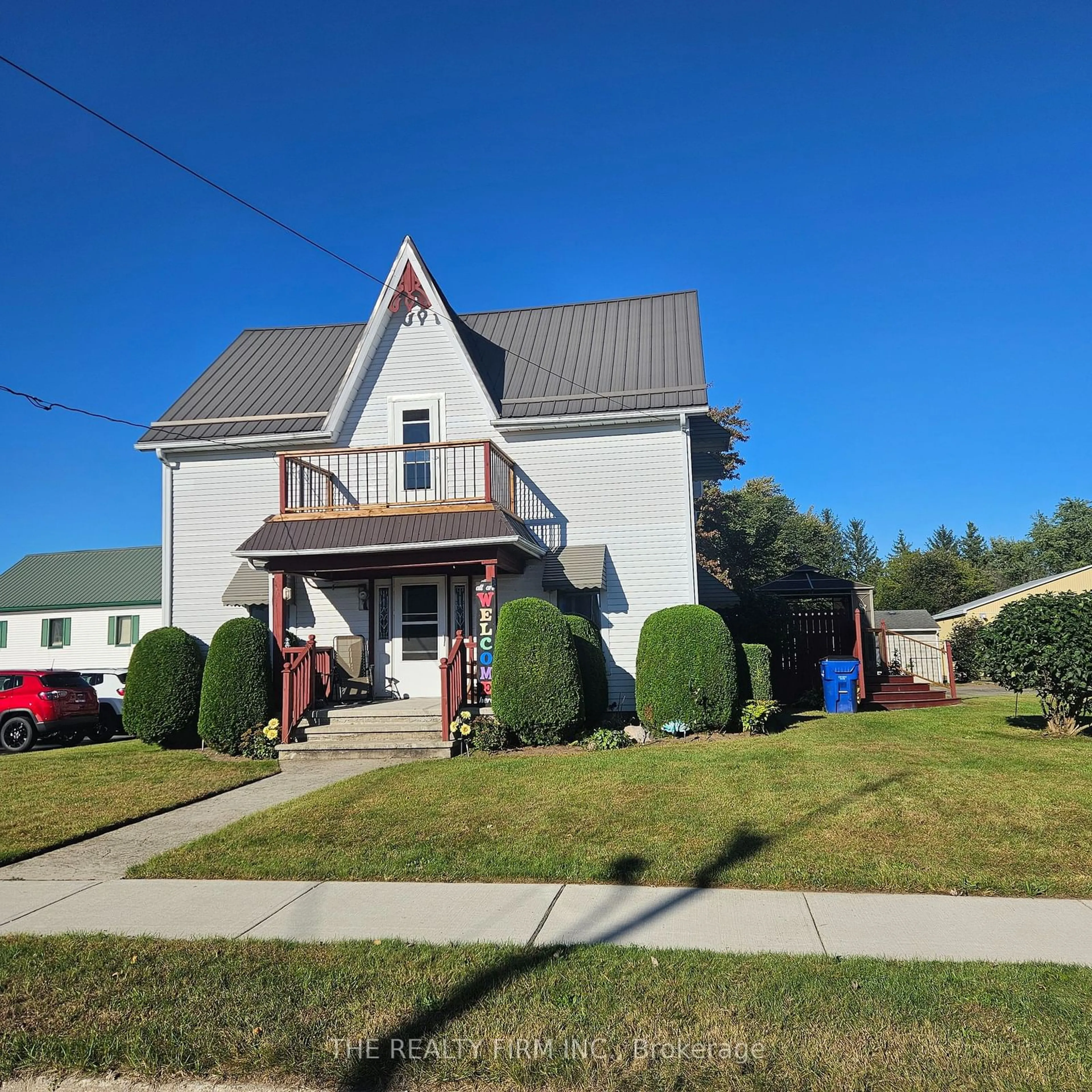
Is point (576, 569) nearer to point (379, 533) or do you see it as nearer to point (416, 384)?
point (379, 533)

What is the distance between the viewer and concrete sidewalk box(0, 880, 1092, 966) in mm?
5055

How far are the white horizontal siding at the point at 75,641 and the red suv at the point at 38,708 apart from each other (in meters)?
16.6

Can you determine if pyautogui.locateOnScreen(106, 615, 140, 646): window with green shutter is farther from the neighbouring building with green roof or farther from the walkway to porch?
the walkway to porch

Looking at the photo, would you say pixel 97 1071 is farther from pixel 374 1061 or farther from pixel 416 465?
pixel 416 465

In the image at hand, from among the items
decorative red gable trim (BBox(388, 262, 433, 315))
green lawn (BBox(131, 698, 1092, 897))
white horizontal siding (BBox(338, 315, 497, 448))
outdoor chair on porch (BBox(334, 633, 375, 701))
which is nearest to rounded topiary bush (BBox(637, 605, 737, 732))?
green lawn (BBox(131, 698, 1092, 897))

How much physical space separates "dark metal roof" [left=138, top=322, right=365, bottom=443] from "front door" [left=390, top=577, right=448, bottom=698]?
3.63 m

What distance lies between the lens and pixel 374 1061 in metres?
3.72

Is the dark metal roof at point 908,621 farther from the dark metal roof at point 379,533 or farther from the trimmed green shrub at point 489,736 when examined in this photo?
the trimmed green shrub at point 489,736

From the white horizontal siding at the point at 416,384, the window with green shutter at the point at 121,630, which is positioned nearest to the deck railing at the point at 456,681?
the white horizontal siding at the point at 416,384

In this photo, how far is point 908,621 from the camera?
39312mm

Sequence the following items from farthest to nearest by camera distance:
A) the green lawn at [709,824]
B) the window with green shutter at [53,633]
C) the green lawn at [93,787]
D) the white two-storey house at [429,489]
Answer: the window with green shutter at [53,633], the white two-storey house at [429,489], the green lawn at [93,787], the green lawn at [709,824]

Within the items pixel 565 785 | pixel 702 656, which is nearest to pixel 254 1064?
pixel 565 785

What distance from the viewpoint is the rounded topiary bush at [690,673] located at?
12.8 m

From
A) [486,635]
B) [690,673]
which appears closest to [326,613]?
[486,635]
